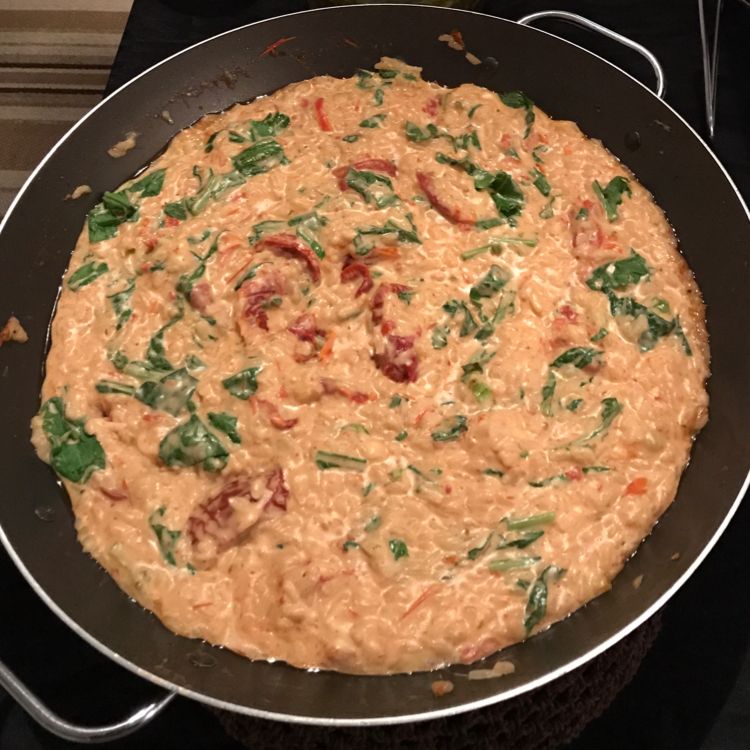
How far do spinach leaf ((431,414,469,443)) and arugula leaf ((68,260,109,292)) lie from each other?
128 cm

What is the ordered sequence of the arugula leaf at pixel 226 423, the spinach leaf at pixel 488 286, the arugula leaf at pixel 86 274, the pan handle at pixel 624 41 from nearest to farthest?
the arugula leaf at pixel 226 423 < the spinach leaf at pixel 488 286 < the arugula leaf at pixel 86 274 < the pan handle at pixel 624 41

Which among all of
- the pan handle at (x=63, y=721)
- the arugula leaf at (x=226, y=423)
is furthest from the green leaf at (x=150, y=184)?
the pan handle at (x=63, y=721)

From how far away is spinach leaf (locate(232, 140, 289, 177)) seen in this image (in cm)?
269

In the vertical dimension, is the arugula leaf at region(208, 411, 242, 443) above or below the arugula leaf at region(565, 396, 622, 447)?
below

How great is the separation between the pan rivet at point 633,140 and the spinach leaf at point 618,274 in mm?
489

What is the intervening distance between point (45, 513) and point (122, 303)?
0.72m

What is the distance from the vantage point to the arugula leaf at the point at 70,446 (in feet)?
7.14

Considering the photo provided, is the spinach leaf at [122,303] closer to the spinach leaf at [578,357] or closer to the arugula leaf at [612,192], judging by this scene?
the spinach leaf at [578,357]

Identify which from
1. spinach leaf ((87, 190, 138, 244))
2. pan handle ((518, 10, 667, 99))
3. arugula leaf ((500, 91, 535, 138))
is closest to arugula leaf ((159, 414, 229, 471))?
spinach leaf ((87, 190, 138, 244))

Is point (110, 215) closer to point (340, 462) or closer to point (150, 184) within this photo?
point (150, 184)

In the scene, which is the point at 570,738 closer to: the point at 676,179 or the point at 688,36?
the point at 676,179

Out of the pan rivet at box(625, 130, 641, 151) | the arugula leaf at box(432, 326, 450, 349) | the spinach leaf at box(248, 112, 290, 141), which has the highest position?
the pan rivet at box(625, 130, 641, 151)

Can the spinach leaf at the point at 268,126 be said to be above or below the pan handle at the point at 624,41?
below

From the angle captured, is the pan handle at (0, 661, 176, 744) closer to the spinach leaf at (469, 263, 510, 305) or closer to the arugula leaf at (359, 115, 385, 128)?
the spinach leaf at (469, 263, 510, 305)
